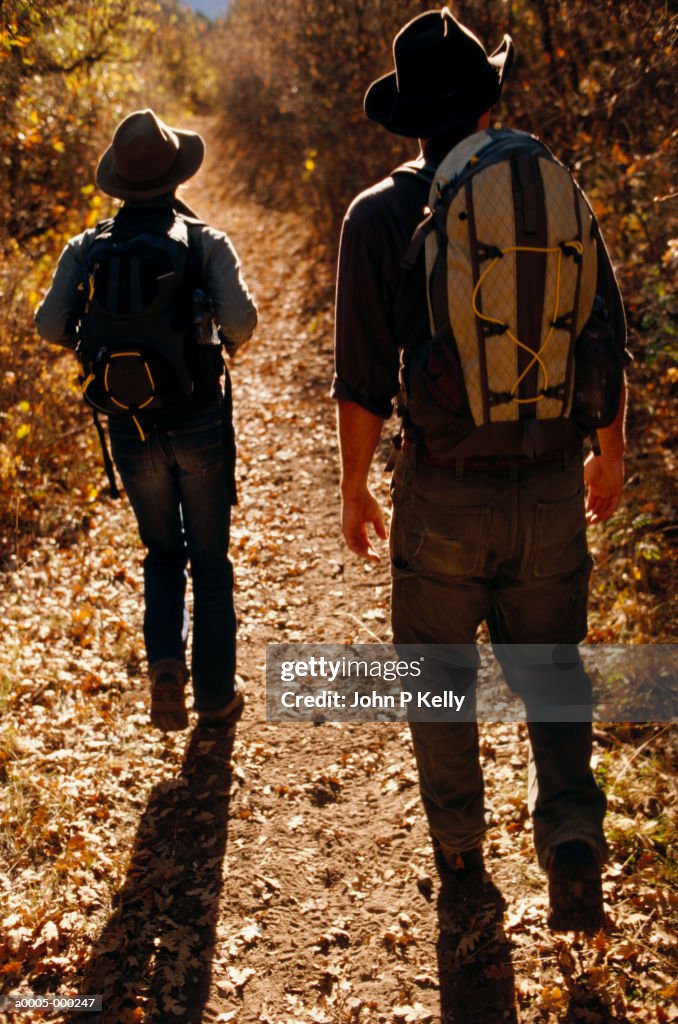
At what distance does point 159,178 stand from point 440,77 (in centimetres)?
140

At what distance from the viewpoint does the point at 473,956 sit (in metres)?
2.90

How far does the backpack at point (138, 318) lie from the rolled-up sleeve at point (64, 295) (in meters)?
0.08

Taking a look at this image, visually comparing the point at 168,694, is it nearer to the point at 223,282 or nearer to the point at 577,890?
the point at 223,282

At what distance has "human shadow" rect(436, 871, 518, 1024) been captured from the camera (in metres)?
2.72

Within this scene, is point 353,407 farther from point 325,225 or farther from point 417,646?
point 325,225

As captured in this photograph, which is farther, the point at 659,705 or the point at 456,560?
the point at 659,705

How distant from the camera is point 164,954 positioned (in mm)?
3027

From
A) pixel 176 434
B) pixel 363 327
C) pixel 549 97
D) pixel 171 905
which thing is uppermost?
pixel 549 97

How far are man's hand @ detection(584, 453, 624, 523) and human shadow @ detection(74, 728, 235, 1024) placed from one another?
213cm

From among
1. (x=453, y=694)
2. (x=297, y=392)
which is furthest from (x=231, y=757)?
(x=297, y=392)

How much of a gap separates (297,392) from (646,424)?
3.84m

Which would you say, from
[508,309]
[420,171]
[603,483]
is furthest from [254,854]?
[420,171]

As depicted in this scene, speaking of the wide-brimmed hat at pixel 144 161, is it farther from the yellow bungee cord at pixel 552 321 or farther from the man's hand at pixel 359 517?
the yellow bungee cord at pixel 552 321

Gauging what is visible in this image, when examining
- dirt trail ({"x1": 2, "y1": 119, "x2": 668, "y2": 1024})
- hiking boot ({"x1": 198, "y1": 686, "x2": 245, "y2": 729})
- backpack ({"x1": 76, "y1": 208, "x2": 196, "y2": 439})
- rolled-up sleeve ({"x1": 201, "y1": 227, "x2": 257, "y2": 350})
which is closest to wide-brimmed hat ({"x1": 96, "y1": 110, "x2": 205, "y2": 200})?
backpack ({"x1": 76, "y1": 208, "x2": 196, "y2": 439})
